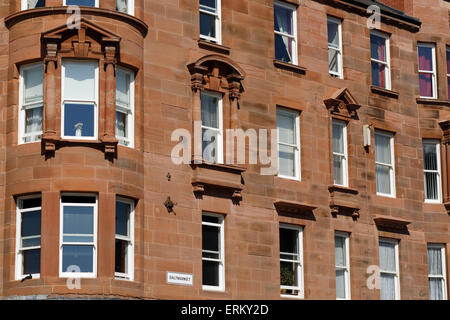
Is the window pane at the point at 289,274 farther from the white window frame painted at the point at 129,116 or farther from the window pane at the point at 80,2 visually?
the window pane at the point at 80,2

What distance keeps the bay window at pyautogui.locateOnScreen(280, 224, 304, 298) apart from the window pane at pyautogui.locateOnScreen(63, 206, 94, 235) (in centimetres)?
707

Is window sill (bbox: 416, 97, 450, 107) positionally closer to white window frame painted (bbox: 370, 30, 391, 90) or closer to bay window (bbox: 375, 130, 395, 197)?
white window frame painted (bbox: 370, 30, 391, 90)

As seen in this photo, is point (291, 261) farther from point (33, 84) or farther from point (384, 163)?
point (33, 84)

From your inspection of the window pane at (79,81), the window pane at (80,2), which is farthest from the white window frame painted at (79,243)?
the window pane at (80,2)

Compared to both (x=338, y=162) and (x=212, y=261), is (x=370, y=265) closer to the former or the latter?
(x=338, y=162)

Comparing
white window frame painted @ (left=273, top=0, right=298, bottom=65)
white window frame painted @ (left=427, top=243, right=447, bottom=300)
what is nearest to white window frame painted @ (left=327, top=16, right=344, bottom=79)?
white window frame painted @ (left=273, top=0, right=298, bottom=65)

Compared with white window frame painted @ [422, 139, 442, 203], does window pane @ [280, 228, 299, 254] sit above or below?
below

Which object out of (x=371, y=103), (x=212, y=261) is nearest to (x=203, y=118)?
(x=212, y=261)

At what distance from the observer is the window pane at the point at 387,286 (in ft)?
125

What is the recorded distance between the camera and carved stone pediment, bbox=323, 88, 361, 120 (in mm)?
37438

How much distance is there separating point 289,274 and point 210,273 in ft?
10.4

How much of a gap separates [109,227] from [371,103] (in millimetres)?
12219

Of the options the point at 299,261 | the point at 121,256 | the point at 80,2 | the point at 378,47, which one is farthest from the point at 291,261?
the point at 80,2

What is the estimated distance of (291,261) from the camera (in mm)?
35562
